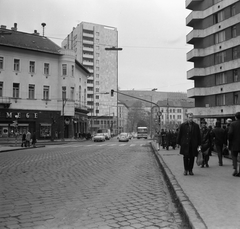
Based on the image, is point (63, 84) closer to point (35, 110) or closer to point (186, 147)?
point (35, 110)

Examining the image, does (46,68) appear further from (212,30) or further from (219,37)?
(219,37)

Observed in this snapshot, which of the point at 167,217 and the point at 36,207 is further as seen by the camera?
the point at 36,207

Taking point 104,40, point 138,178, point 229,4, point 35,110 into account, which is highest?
point 104,40

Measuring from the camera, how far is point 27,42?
1848 inches

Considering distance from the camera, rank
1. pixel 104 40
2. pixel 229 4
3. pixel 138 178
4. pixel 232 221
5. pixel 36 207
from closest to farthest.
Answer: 1. pixel 232 221
2. pixel 36 207
3. pixel 138 178
4. pixel 229 4
5. pixel 104 40

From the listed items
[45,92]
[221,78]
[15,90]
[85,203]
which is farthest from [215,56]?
[85,203]

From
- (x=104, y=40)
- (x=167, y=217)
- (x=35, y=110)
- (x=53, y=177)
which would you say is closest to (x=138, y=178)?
(x=53, y=177)

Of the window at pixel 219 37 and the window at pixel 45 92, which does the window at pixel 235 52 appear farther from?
the window at pixel 45 92

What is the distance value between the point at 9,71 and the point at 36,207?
4149 cm

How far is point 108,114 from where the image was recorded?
116062mm

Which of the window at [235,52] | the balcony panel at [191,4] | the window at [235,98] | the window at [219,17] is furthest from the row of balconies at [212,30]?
the window at [235,98]

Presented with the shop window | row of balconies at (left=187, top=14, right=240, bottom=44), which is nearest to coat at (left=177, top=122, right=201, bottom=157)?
row of balconies at (left=187, top=14, right=240, bottom=44)

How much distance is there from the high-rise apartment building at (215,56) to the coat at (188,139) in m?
33.5

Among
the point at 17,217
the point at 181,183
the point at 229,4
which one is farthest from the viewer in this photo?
the point at 229,4
